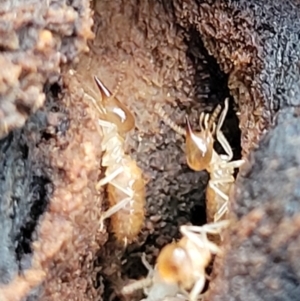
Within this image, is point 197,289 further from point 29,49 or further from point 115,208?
point 29,49

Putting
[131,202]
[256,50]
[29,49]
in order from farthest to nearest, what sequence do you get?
[131,202], [256,50], [29,49]

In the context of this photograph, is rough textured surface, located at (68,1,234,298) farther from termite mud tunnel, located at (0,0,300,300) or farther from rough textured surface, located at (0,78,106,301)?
rough textured surface, located at (0,78,106,301)

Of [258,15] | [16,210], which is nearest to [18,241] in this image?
[16,210]

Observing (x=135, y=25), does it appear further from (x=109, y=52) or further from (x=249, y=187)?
(x=249, y=187)

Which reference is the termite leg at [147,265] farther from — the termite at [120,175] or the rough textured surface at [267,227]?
the rough textured surface at [267,227]

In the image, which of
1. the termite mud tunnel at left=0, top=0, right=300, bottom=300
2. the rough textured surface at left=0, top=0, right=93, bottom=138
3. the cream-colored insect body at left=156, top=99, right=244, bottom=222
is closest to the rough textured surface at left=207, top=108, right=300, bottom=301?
the termite mud tunnel at left=0, top=0, right=300, bottom=300

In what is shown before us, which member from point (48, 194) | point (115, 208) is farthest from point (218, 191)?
point (48, 194)

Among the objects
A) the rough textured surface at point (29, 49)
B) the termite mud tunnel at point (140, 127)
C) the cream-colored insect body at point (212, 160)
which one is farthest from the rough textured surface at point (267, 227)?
the rough textured surface at point (29, 49)

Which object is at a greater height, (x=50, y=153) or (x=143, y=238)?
(x=50, y=153)
